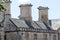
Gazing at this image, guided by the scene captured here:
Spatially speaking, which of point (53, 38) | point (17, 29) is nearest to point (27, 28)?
point (17, 29)

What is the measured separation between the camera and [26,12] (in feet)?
122

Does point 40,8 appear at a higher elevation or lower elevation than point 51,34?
higher

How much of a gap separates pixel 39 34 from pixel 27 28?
10.2 feet

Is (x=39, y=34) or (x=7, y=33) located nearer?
(x=7, y=33)

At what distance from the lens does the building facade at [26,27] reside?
107 feet

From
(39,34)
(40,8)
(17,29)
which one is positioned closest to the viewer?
(17,29)

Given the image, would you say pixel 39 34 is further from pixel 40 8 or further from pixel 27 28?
pixel 40 8

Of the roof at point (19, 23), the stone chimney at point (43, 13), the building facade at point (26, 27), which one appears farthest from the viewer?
the stone chimney at point (43, 13)

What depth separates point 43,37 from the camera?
3656cm

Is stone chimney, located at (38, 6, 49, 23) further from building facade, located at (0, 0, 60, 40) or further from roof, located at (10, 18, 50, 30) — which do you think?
roof, located at (10, 18, 50, 30)

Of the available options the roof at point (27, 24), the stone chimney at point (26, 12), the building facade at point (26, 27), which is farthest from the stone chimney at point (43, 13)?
the stone chimney at point (26, 12)

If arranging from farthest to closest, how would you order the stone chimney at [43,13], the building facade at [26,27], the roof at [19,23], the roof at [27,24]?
the stone chimney at [43,13]
the roof at [27,24]
the roof at [19,23]
the building facade at [26,27]

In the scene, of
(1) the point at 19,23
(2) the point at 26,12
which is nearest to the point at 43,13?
(2) the point at 26,12

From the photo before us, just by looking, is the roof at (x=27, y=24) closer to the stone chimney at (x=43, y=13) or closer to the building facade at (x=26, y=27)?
the building facade at (x=26, y=27)
